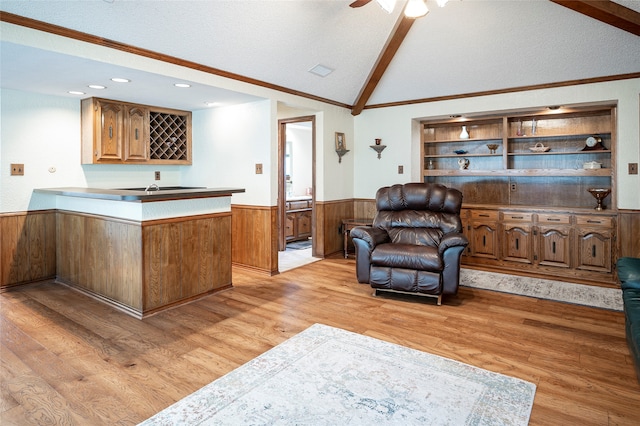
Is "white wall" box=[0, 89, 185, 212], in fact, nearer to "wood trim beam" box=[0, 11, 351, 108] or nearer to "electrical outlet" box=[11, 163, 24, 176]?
"electrical outlet" box=[11, 163, 24, 176]

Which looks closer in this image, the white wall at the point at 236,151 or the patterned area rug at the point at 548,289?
the patterned area rug at the point at 548,289

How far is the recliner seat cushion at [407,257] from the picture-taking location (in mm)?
3692

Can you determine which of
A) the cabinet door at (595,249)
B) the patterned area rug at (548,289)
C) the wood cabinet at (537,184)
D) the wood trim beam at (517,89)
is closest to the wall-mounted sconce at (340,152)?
the wood trim beam at (517,89)

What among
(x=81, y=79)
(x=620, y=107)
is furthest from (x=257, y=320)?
(x=620, y=107)

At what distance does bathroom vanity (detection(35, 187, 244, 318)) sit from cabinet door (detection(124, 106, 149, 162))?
995 millimetres

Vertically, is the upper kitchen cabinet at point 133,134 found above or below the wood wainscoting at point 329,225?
above

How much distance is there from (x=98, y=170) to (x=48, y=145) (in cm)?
61

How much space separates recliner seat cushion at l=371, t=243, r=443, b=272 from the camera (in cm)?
369

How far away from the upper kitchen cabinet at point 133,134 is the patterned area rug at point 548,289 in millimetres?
4162

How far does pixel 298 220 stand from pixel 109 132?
3.42 meters

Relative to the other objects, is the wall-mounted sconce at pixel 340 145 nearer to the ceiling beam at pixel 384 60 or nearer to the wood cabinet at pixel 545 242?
the ceiling beam at pixel 384 60

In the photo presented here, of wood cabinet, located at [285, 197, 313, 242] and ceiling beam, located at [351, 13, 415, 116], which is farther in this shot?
wood cabinet, located at [285, 197, 313, 242]

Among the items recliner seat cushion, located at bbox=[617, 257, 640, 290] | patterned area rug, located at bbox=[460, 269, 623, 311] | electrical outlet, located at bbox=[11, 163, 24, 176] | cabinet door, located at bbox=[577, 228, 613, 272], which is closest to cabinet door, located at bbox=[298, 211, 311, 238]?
patterned area rug, located at bbox=[460, 269, 623, 311]

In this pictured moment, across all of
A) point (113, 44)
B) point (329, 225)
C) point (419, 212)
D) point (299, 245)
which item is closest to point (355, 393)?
point (419, 212)
